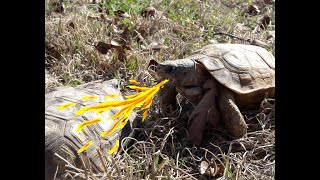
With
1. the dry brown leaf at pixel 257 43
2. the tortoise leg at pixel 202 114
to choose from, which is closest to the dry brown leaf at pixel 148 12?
the dry brown leaf at pixel 257 43

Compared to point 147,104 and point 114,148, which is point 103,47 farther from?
point 114,148

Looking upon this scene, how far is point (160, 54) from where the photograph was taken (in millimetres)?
3068

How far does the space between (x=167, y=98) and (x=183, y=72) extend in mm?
239

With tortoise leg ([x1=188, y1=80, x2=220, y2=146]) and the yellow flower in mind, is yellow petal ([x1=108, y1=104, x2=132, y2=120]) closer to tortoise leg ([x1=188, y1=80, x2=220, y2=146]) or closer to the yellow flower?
the yellow flower

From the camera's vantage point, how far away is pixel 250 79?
7.36 feet

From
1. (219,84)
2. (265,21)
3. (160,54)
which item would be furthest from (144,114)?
(265,21)

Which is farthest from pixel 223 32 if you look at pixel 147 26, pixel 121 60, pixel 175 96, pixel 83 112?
pixel 83 112

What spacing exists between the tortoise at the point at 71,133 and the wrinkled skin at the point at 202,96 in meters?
0.33

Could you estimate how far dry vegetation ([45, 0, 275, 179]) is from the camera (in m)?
1.92

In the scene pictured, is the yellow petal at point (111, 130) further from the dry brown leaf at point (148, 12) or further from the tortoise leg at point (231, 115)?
the dry brown leaf at point (148, 12)

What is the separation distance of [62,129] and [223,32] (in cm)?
202

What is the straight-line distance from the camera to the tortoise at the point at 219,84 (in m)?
2.21

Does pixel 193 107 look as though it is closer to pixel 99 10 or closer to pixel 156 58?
pixel 156 58

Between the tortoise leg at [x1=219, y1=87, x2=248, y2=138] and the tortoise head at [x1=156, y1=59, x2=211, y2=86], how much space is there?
15 centimetres
